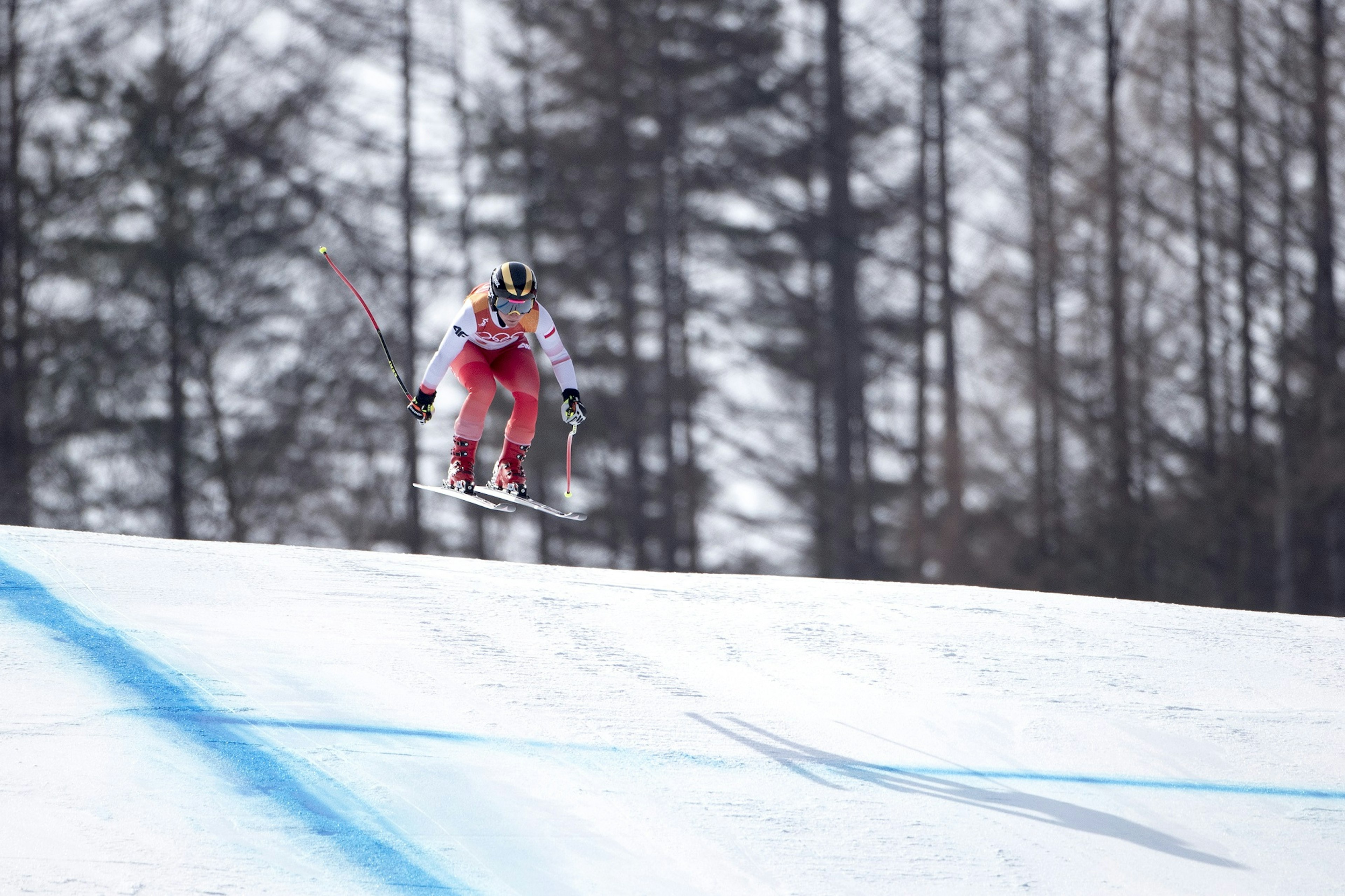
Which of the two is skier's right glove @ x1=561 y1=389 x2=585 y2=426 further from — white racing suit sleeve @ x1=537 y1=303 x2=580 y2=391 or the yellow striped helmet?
the yellow striped helmet

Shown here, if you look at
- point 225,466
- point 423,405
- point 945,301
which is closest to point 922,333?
point 945,301

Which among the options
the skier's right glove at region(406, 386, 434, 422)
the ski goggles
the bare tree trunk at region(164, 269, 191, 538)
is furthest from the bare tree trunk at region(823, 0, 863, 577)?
the ski goggles

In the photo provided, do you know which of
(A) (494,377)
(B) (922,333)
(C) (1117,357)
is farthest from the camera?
(B) (922,333)

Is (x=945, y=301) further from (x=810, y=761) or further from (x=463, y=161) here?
(x=810, y=761)

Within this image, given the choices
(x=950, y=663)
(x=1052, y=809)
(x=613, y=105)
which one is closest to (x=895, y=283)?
(x=613, y=105)

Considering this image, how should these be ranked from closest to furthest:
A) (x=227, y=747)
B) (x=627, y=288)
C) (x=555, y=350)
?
1. (x=227, y=747)
2. (x=555, y=350)
3. (x=627, y=288)

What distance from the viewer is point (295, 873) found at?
11.3 ft

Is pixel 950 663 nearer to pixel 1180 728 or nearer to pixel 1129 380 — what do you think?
pixel 1180 728

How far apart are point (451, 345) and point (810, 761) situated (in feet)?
11.5

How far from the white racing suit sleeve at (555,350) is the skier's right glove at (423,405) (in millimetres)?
663

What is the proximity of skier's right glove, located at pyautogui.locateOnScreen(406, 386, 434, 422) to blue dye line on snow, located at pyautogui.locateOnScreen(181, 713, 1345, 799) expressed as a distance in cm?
284

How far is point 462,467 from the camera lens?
739 cm

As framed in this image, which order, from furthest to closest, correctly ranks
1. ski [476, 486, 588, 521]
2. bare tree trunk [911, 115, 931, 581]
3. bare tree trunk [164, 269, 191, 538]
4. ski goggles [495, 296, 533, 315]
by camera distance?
1. bare tree trunk [911, 115, 931, 581]
2. bare tree trunk [164, 269, 191, 538]
3. ski [476, 486, 588, 521]
4. ski goggles [495, 296, 533, 315]

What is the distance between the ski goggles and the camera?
6.71 metres
